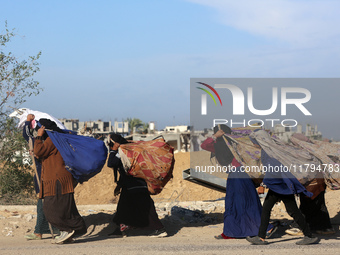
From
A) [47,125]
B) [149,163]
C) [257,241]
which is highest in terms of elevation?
[47,125]

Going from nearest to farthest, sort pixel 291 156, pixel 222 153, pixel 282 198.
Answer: pixel 282 198 → pixel 291 156 → pixel 222 153

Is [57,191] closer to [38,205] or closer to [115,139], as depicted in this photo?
[38,205]

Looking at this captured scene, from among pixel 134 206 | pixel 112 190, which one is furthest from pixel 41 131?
pixel 112 190

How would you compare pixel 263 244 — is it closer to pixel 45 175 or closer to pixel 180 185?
pixel 45 175

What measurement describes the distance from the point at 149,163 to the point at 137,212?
799 mm

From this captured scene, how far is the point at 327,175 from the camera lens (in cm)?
823

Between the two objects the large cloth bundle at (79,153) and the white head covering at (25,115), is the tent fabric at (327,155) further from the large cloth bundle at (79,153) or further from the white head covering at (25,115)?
the white head covering at (25,115)

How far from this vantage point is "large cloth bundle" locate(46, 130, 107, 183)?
7668 mm

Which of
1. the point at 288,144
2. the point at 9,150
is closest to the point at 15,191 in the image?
the point at 9,150

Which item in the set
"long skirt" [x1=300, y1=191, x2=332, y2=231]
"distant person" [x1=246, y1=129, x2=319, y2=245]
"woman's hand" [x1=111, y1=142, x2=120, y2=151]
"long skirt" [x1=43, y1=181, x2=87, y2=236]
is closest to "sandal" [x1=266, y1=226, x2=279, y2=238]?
"distant person" [x1=246, y1=129, x2=319, y2=245]

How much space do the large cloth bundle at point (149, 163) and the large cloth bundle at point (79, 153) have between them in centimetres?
40

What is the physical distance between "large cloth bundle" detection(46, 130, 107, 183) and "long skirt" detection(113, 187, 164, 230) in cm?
79

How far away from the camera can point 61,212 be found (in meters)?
7.58

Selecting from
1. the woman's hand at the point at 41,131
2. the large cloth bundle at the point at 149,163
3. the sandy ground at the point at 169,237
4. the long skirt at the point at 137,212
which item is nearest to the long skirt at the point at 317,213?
the sandy ground at the point at 169,237
